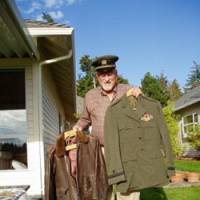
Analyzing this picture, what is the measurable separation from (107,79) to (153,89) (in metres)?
44.1

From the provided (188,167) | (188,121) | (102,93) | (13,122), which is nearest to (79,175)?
(102,93)

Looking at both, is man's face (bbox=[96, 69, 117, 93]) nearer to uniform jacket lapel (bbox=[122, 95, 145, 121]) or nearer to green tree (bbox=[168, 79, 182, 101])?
uniform jacket lapel (bbox=[122, 95, 145, 121])

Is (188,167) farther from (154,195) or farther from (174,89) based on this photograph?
(174,89)

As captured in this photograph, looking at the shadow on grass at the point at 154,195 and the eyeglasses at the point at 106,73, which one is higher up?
the eyeglasses at the point at 106,73

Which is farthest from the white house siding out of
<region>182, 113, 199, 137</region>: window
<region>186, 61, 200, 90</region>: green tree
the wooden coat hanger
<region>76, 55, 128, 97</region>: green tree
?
<region>186, 61, 200, 90</region>: green tree

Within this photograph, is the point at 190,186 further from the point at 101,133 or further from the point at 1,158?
the point at 101,133

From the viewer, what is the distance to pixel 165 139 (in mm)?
3977

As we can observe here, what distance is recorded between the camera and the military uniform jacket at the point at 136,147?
3.93 meters

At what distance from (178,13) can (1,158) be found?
92.7 ft

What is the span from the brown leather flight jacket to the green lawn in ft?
13.7

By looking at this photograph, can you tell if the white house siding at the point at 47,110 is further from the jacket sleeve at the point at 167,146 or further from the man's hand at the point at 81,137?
the jacket sleeve at the point at 167,146

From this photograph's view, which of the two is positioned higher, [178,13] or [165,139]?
[178,13]

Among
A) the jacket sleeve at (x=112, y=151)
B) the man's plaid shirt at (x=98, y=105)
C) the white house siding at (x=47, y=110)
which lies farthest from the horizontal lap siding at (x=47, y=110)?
the jacket sleeve at (x=112, y=151)

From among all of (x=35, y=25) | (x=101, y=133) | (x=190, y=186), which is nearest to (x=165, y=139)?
(x=101, y=133)
